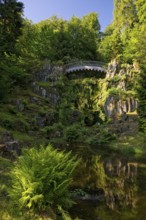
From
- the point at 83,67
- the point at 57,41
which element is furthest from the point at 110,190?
the point at 57,41

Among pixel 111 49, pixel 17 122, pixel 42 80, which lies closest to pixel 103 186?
pixel 17 122

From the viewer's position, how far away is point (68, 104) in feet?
118

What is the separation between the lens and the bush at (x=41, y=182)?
27.9 ft

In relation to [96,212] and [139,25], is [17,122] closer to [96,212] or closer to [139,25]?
[96,212]

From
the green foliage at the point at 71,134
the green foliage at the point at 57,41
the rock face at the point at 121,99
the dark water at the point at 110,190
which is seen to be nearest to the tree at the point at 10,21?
the green foliage at the point at 57,41

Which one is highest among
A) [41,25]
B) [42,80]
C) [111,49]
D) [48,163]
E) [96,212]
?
[41,25]

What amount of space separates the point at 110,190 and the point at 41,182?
5200 mm

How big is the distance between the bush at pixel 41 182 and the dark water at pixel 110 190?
117 cm

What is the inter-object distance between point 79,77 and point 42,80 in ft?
19.2

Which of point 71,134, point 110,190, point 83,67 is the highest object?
point 83,67

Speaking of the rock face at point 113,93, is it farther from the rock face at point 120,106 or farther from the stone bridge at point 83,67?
the stone bridge at point 83,67

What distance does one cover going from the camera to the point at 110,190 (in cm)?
1278

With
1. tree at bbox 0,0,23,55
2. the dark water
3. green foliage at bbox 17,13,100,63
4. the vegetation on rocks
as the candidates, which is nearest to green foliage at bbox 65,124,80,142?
the vegetation on rocks

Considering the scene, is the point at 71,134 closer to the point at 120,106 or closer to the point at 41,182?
the point at 120,106
